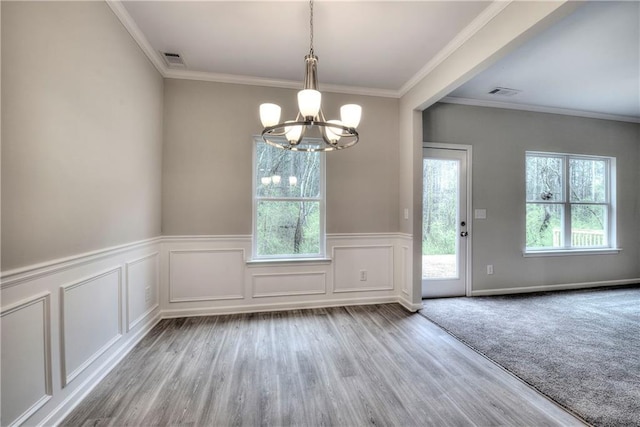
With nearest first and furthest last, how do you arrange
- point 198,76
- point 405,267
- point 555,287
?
point 198,76, point 405,267, point 555,287

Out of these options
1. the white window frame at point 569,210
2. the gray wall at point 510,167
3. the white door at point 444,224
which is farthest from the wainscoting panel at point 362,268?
the white window frame at point 569,210

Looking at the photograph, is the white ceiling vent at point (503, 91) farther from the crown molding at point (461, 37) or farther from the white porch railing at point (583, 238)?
the white porch railing at point (583, 238)

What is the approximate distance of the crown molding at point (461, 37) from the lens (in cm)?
200

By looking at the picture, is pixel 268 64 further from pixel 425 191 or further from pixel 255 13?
pixel 425 191

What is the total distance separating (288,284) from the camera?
10.7 feet

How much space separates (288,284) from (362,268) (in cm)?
95

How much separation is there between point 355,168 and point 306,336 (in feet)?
6.57

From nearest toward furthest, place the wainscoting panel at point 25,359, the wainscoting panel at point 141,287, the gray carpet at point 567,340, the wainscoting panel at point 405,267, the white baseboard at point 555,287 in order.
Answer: the wainscoting panel at point 25,359
the gray carpet at point 567,340
the wainscoting panel at point 141,287
the wainscoting panel at point 405,267
the white baseboard at point 555,287

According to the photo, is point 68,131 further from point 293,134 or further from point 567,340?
point 567,340

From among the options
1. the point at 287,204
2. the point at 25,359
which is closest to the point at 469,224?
the point at 287,204

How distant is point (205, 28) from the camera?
2.29 metres

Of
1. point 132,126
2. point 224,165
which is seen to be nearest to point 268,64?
point 224,165

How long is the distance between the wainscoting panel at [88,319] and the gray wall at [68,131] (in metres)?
0.25

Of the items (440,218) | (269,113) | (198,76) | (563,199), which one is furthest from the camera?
(563,199)
